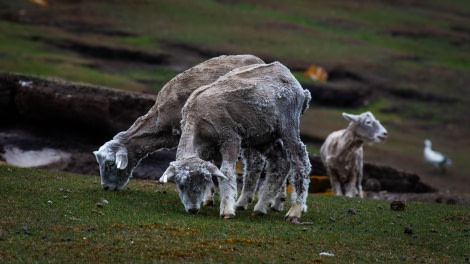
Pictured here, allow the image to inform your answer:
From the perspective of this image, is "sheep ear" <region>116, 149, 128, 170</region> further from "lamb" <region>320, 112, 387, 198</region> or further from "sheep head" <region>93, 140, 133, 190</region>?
"lamb" <region>320, 112, 387, 198</region>

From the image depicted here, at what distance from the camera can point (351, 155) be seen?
74.9ft

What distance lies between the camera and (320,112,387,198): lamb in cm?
2264

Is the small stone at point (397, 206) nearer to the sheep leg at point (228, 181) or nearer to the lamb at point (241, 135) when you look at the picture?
the lamb at point (241, 135)

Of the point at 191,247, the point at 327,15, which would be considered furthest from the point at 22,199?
the point at 327,15

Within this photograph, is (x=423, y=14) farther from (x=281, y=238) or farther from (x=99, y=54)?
(x=281, y=238)

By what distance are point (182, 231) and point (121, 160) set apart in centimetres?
382

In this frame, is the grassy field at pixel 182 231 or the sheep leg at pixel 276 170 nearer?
the grassy field at pixel 182 231

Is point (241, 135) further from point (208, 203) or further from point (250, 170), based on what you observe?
point (208, 203)

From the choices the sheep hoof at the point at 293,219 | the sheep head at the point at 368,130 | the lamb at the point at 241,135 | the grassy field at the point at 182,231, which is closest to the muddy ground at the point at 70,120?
the sheep head at the point at 368,130

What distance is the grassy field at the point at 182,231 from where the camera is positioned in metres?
10.9

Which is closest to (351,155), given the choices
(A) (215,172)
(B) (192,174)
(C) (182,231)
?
(A) (215,172)

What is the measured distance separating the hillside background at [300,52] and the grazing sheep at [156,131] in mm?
17712

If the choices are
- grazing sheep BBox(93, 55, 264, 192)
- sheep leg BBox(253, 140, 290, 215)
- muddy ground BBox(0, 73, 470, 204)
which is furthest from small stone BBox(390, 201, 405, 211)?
muddy ground BBox(0, 73, 470, 204)

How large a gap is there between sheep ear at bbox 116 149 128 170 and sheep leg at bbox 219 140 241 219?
2.31 metres
